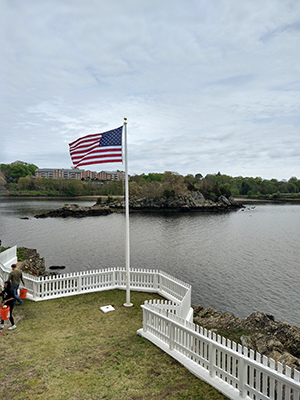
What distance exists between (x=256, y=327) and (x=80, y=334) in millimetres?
9163

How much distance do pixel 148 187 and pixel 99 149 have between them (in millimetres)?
101574

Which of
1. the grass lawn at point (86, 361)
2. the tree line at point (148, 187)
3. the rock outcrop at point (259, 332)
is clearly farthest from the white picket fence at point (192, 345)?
the tree line at point (148, 187)

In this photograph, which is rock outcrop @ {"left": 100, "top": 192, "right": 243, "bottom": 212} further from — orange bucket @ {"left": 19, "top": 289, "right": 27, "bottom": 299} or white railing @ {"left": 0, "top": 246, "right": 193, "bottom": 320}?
orange bucket @ {"left": 19, "top": 289, "right": 27, "bottom": 299}

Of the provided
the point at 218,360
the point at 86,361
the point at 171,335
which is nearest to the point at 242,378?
the point at 218,360

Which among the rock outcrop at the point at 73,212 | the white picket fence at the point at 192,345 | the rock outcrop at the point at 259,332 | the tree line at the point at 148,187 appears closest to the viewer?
the white picket fence at the point at 192,345

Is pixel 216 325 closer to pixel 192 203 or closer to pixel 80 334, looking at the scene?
pixel 80 334

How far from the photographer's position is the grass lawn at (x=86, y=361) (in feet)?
21.2

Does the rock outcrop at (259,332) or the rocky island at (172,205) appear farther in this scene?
the rocky island at (172,205)

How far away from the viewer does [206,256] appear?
34.4 metres

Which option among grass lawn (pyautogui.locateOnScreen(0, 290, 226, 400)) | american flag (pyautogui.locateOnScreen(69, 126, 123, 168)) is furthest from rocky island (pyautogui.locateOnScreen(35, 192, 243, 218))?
grass lawn (pyautogui.locateOnScreen(0, 290, 226, 400))

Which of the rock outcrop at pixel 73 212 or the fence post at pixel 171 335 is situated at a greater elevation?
the fence post at pixel 171 335

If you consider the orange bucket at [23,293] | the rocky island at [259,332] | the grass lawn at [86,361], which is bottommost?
the rocky island at [259,332]

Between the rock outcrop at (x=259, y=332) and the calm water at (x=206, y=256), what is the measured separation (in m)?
4.10

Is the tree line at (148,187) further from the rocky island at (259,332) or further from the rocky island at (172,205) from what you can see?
the rocky island at (259,332)
